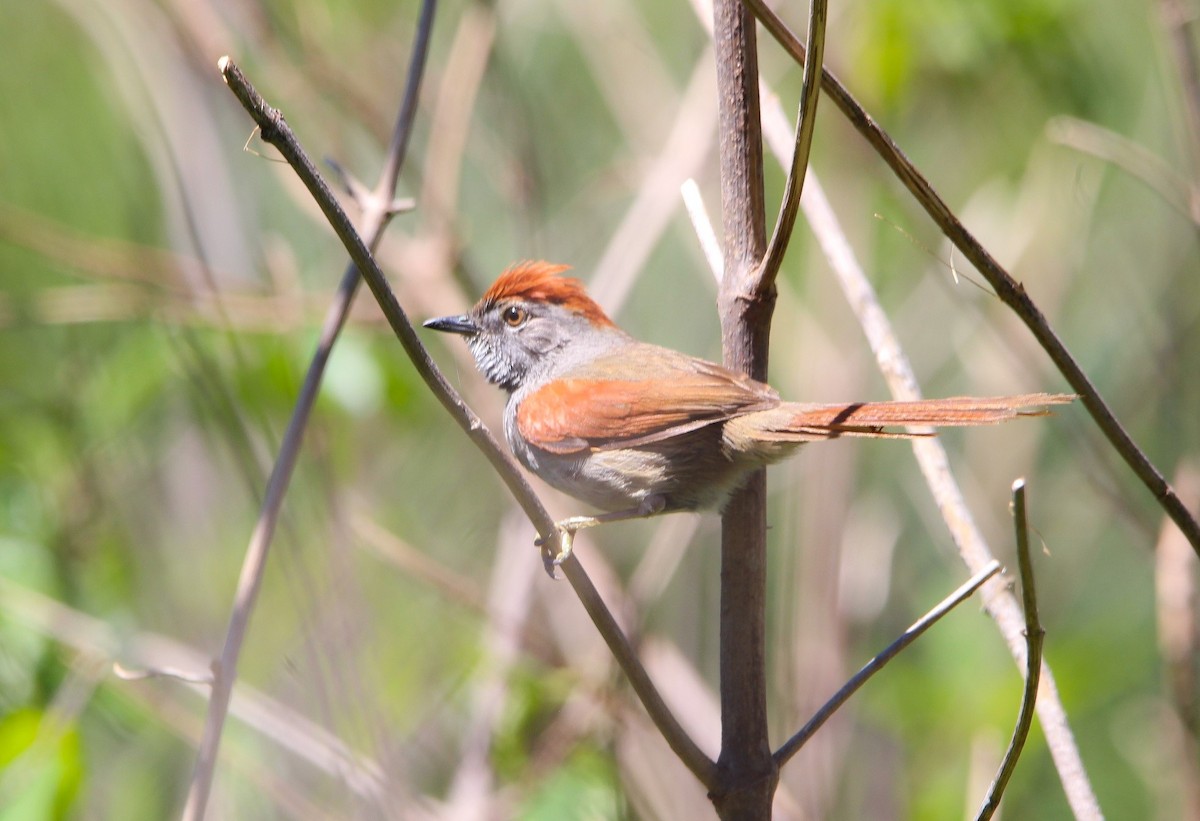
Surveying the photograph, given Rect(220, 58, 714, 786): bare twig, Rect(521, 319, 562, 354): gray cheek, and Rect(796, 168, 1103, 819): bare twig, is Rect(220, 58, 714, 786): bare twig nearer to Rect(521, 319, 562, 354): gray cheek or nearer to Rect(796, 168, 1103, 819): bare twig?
Rect(796, 168, 1103, 819): bare twig

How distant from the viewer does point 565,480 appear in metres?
3.35

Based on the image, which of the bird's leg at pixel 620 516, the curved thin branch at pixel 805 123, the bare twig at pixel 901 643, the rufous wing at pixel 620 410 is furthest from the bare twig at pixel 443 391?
the rufous wing at pixel 620 410

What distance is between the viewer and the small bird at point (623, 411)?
268 cm

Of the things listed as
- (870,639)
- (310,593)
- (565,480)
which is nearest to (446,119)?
(565,480)

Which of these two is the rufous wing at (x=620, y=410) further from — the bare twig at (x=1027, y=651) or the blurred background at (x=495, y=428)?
the bare twig at (x=1027, y=651)

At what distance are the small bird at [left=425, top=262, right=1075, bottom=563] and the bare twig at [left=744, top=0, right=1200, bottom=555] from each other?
35cm

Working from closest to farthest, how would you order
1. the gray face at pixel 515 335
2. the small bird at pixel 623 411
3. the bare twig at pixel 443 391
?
1. the bare twig at pixel 443 391
2. the small bird at pixel 623 411
3. the gray face at pixel 515 335

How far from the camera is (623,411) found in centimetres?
328

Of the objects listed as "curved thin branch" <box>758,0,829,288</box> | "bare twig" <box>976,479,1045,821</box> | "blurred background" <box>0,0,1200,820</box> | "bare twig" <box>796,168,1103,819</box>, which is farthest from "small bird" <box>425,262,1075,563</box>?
"bare twig" <box>976,479,1045,821</box>

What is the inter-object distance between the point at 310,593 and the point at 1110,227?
4.44 metres

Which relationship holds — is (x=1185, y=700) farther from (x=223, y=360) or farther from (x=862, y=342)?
(x=223, y=360)

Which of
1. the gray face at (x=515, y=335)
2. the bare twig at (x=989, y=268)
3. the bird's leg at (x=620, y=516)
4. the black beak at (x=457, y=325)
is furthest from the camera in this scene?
the gray face at (x=515, y=335)

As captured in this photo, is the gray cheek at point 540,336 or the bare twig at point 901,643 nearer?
the bare twig at point 901,643

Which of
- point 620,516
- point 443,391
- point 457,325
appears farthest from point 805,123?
point 457,325
